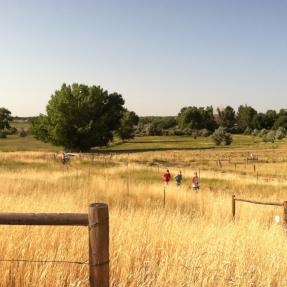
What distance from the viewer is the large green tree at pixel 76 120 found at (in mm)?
63594

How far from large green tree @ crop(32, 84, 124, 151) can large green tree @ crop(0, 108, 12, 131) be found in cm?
5921

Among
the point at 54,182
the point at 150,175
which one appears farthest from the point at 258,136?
the point at 54,182

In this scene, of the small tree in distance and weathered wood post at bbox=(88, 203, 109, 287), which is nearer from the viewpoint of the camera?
weathered wood post at bbox=(88, 203, 109, 287)

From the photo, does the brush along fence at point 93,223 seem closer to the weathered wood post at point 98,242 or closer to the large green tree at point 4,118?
the weathered wood post at point 98,242

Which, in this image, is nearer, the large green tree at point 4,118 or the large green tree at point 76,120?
the large green tree at point 76,120

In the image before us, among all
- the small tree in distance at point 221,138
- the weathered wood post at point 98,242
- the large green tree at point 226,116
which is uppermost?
the large green tree at point 226,116

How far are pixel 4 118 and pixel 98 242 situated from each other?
128483 mm

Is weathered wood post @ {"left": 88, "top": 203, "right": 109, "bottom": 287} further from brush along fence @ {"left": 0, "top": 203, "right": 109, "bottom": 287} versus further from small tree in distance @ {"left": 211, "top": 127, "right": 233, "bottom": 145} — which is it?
small tree in distance @ {"left": 211, "top": 127, "right": 233, "bottom": 145}

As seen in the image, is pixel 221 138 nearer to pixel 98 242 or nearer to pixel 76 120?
pixel 76 120

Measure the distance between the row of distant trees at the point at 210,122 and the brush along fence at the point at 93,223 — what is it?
390 feet

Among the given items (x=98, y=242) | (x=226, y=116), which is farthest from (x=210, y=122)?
(x=98, y=242)

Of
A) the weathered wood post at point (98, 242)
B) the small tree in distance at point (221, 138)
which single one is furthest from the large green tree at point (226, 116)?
the weathered wood post at point (98, 242)

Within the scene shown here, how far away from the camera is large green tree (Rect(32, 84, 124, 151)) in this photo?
63.6 m

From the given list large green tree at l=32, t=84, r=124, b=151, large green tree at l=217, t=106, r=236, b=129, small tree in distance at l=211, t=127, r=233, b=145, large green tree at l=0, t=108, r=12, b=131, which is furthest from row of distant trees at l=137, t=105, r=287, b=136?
large green tree at l=32, t=84, r=124, b=151
